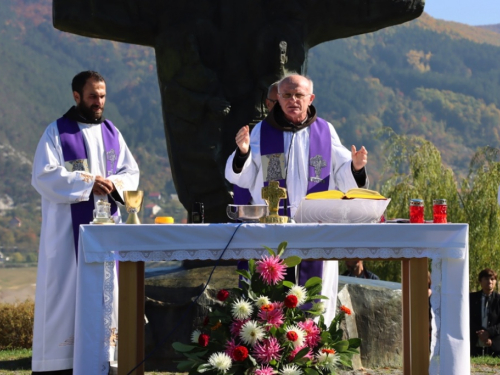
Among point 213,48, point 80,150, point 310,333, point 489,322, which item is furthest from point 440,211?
point 489,322

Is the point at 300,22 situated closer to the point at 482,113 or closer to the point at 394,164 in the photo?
the point at 394,164

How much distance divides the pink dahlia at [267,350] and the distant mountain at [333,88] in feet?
183

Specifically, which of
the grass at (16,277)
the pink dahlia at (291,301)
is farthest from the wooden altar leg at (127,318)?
the grass at (16,277)

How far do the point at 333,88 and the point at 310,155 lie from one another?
65937mm

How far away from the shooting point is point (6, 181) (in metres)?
63.8

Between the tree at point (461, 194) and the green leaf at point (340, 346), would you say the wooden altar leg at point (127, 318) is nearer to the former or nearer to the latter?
the green leaf at point (340, 346)

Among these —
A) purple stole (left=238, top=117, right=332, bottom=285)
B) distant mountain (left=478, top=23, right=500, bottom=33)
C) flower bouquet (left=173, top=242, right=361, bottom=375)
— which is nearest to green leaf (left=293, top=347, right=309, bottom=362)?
flower bouquet (left=173, top=242, right=361, bottom=375)

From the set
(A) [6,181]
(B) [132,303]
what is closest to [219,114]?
(B) [132,303]

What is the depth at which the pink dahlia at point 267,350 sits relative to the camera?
4234 mm

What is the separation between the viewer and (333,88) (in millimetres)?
70938

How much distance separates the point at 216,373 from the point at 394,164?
1154 cm

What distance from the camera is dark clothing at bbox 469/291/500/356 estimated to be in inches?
326

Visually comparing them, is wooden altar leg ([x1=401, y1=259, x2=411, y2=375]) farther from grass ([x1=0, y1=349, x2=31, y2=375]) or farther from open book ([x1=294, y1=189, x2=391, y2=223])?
grass ([x1=0, y1=349, x2=31, y2=375])

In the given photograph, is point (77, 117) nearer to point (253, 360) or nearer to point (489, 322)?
point (253, 360)
